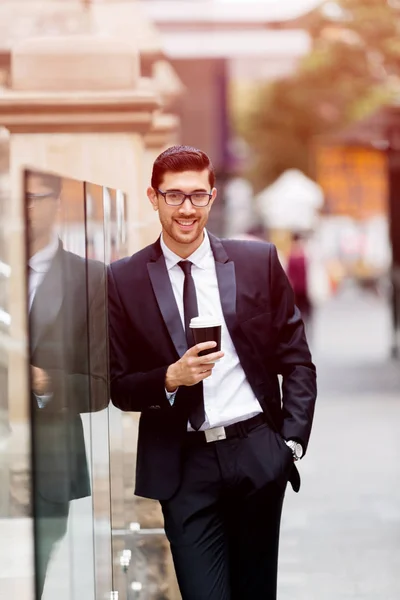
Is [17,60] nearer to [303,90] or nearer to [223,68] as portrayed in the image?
[223,68]

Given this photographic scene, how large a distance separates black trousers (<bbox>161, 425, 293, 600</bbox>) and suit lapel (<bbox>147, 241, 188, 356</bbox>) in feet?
0.90

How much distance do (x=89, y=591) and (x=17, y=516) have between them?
518 millimetres

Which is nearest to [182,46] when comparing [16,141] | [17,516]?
[16,141]

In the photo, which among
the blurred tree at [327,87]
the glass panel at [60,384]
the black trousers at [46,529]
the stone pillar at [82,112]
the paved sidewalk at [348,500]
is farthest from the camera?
the blurred tree at [327,87]

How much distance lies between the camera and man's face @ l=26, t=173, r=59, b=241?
3381mm

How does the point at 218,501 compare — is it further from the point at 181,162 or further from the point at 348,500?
the point at 348,500

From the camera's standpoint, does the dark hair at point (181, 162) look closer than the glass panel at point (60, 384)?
No

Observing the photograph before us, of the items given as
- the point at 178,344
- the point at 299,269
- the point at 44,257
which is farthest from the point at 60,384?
the point at 299,269

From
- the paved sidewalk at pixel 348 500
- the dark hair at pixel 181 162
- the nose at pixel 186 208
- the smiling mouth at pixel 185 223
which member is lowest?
the paved sidewalk at pixel 348 500

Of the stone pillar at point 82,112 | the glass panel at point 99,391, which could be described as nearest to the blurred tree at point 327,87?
the stone pillar at point 82,112

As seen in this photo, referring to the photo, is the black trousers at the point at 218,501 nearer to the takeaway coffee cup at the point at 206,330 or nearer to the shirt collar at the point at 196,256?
the takeaway coffee cup at the point at 206,330

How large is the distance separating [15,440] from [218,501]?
1.05 meters

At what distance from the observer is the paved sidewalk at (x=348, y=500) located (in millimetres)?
6574

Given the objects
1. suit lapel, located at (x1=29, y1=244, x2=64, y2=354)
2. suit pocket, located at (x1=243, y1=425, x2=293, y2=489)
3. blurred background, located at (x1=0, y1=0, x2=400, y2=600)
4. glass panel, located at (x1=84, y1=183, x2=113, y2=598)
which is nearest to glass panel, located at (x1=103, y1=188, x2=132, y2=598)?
blurred background, located at (x1=0, y1=0, x2=400, y2=600)
